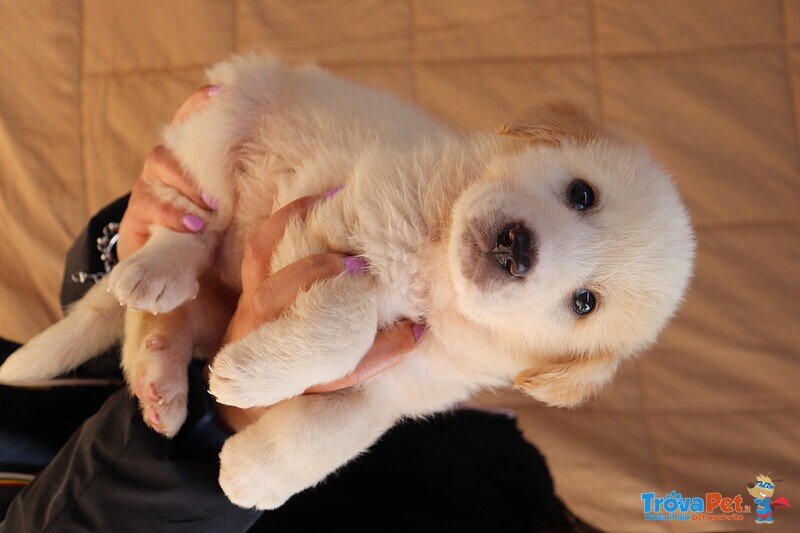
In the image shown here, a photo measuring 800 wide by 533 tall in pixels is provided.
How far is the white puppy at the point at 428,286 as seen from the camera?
1173mm

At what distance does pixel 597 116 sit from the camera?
2164 mm

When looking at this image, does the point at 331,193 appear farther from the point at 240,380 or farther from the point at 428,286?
the point at 240,380

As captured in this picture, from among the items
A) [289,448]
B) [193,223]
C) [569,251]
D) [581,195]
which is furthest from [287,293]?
[581,195]

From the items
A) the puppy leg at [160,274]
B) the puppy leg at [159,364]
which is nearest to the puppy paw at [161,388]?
the puppy leg at [159,364]

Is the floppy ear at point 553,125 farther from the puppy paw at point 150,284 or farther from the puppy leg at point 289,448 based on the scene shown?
the puppy paw at point 150,284

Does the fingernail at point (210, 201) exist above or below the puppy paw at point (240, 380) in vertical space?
above

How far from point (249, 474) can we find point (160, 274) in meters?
0.53

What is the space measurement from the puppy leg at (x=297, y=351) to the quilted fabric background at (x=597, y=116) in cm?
138

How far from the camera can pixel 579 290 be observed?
1.30 meters

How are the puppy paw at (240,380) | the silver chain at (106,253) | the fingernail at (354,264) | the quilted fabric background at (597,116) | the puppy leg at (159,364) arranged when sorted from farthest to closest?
the quilted fabric background at (597,116), the silver chain at (106,253), the puppy leg at (159,364), the fingernail at (354,264), the puppy paw at (240,380)

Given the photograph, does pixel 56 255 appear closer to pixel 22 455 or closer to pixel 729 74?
pixel 22 455

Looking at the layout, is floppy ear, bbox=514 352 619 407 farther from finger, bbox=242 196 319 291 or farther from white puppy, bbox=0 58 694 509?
finger, bbox=242 196 319 291

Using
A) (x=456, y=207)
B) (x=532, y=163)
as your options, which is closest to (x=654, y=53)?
(x=532, y=163)

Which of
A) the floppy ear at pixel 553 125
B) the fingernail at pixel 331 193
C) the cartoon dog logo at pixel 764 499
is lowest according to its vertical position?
the cartoon dog logo at pixel 764 499
